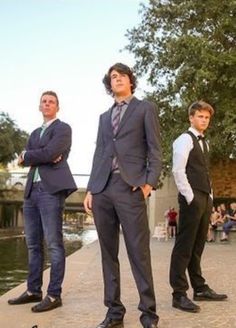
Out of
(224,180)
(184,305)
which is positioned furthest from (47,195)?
(224,180)

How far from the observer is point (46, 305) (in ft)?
16.9

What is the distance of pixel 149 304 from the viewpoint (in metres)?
4.31

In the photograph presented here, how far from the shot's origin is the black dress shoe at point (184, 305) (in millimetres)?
5094

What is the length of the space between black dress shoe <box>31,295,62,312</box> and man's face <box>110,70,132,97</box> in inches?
80.5

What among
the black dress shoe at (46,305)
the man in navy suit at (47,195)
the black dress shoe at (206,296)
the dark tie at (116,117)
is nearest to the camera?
the dark tie at (116,117)

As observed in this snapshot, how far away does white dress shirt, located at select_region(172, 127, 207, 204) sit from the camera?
5363 mm

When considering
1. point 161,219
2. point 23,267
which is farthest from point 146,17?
point 23,267

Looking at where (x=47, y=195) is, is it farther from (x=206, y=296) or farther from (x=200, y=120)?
(x=206, y=296)

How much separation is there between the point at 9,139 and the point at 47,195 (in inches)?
2009

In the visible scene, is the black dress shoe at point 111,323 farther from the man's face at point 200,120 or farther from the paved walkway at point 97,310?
the man's face at point 200,120

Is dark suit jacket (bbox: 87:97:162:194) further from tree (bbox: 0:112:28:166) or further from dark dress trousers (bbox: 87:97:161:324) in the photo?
tree (bbox: 0:112:28:166)

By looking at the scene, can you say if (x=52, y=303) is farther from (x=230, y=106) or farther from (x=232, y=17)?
(x=232, y=17)

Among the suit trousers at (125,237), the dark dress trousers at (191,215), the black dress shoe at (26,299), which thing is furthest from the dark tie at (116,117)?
the black dress shoe at (26,299)

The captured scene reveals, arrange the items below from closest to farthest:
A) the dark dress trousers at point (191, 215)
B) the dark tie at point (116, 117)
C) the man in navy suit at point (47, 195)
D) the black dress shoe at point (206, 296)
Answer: the dark tie at point (116, 117), the man in navy suit at point (47, 195), the dark dress trousers at point (191, 215), the black dress shoe at point (206, 296)
